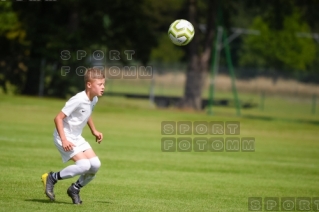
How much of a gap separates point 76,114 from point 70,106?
23 centimetres

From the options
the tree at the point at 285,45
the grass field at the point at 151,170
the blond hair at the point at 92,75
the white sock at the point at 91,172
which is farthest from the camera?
the tree at the point at 285,45

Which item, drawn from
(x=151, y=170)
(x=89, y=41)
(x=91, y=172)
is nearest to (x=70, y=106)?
(x=91, y=172)

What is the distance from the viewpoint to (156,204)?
32.7ft

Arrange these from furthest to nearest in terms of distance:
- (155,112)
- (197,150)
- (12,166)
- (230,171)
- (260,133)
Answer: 1. (155,112)
2. (260,133)
3. (197,150)
4. (230,171)
5. (12,166)

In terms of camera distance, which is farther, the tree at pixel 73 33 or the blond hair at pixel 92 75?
the tree at pixel 73 33

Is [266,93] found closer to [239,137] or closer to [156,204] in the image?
[239,137]

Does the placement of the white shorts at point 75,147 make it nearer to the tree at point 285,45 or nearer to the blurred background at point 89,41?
the blurred background at point 89,41

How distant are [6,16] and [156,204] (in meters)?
30.3

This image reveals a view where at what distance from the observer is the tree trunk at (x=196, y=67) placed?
36.8 meters

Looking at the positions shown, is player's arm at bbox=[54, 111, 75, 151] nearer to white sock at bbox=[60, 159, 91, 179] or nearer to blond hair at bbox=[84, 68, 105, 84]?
white sock at bbox=[60, 159, 91, 179]

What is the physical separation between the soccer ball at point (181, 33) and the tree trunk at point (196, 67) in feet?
74.5

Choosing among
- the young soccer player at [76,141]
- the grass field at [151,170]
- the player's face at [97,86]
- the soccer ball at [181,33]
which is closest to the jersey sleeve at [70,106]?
the young soccer player at [76,141]

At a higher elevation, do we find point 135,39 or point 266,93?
point 135,39

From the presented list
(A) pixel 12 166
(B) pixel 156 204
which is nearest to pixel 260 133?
(A) pixel 12 166
